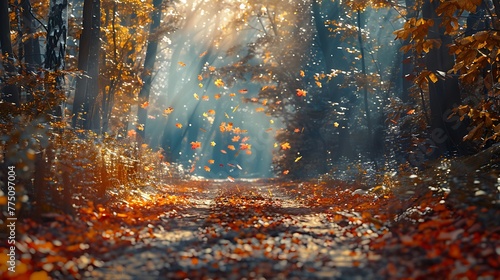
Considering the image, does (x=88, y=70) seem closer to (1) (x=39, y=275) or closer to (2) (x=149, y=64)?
(2) (x=149, y=64)

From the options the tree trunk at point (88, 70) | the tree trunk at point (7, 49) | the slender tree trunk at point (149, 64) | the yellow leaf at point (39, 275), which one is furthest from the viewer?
the slender tree trunk at point (149, 64)

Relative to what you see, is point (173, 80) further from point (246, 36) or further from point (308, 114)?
point (246, 36)

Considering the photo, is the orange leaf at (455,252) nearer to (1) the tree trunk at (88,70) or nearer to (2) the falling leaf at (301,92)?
(1) the tree trunk at (88,70)

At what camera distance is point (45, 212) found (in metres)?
7.78

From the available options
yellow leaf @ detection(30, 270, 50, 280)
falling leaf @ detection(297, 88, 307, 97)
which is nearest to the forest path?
yellow leaf @ detection(30, 270, 50, 280)

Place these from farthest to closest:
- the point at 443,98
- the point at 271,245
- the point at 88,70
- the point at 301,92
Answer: the point at 301,92 < the point at 88,70 < the point at 443,98 < the point at 271,245

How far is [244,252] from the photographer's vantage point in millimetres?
6555

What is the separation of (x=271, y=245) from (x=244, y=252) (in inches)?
23.8

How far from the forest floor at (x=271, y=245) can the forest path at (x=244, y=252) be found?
0.04 ft

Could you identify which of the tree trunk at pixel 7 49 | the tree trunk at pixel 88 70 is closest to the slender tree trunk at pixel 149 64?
the tree trunk at pixel 88 70

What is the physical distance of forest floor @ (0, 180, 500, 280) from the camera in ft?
18.1

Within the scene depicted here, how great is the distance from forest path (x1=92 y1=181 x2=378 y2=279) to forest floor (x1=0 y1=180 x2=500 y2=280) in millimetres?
11

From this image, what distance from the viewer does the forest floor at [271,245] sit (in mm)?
5512

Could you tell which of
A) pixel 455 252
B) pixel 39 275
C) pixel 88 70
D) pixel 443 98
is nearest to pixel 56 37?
pixel 88 70
